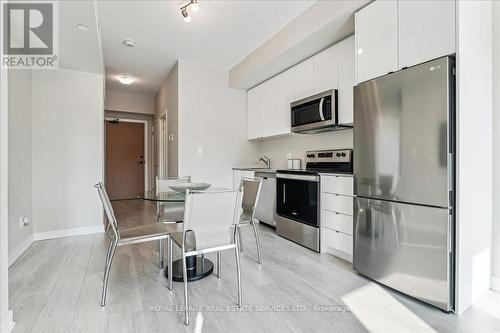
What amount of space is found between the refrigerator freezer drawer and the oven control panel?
35.5 inches

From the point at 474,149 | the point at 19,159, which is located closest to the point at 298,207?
the point at 474,149

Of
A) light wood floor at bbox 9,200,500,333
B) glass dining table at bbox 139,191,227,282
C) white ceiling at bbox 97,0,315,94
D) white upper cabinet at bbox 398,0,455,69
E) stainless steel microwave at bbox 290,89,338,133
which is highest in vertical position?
white ceiling at bbox 97,0,315,94

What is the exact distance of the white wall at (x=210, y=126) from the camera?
159 inches

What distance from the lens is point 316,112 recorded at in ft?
9.91

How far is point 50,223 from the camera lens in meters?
3.37

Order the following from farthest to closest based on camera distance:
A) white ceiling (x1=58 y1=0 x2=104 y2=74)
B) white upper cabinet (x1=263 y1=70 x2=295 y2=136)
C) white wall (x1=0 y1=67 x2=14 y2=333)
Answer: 1. white upper cabinet (x1=263 y1=70 x2=295 y2=136)
2. white ceiling (x1=58 y1=0 x2=104 y2=74)
3. white wall (x1=0 y1=67 x2=14 y2=333)

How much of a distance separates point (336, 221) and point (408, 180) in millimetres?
951

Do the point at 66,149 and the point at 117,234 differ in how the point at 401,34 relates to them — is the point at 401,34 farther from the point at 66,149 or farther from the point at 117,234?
the point at 66,149

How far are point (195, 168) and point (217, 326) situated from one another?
2.82 m

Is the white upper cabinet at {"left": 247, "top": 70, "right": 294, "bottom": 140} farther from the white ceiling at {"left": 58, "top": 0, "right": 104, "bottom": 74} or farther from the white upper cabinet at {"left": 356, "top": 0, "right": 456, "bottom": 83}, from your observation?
the white ceiling at {"left": 58, "top": 0, "right": 104, "bottom": 74}

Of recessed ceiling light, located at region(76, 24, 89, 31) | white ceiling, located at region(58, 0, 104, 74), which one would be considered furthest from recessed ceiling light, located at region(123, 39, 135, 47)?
recessed ceiling light, located at region(76, 24, 89, 31)

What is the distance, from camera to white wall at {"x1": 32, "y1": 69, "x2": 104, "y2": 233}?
333 centimetres

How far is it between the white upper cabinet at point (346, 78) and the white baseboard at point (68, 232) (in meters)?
3.56

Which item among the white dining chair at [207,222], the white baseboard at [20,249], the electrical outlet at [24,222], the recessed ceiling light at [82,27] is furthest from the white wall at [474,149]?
the electrical outlet at [24,222]
